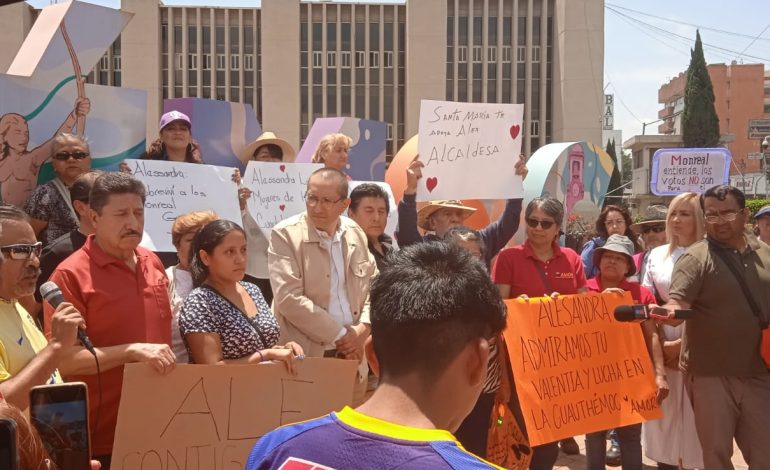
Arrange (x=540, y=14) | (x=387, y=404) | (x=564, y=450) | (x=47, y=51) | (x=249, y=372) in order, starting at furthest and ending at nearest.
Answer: (x=540, y=14)
(x=564, y=450)
(x=47, y=51)
(x=249, y=372)
(x=387, y=404)

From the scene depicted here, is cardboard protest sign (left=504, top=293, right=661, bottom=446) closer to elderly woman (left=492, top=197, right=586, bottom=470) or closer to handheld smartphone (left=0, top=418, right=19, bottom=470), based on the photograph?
elderly woman (left=492, top=197, right=586, bottom=470)

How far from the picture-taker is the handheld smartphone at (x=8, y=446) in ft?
4.76

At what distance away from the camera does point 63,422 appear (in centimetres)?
207

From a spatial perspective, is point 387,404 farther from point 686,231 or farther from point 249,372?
point 686,231

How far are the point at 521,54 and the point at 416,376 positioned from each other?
62.7 m

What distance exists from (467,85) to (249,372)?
60.9 m

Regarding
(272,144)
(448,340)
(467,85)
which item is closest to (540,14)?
(467,85)

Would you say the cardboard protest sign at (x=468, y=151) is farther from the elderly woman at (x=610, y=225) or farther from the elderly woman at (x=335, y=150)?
the elderly woman at (x=610, y=225)

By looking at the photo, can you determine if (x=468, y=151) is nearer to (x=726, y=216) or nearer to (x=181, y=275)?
(x=726, y=216)

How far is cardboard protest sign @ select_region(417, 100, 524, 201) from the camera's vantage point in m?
6.02

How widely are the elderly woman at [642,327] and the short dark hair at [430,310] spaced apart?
11.9 feet

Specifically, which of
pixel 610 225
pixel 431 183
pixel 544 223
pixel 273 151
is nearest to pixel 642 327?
pixel 544 223

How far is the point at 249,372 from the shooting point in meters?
3.56

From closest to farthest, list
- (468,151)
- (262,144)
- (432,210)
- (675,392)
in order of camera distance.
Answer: (675,392) → (468,151) → (432,210) → (262,144)
